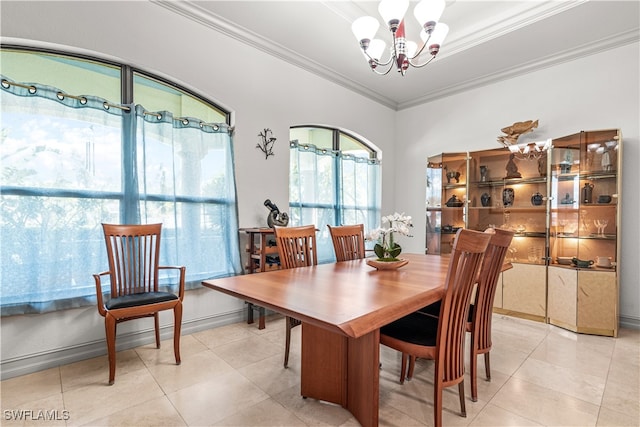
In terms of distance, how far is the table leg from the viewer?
156 centimetres

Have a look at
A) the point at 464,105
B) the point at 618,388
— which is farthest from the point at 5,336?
the point at 464,105

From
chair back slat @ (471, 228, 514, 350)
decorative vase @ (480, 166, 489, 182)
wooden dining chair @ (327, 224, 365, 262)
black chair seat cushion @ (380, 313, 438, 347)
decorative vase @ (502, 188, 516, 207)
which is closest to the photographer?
black chair seat cushion @ (380, 313, 438, 347)

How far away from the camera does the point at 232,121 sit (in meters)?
3.38

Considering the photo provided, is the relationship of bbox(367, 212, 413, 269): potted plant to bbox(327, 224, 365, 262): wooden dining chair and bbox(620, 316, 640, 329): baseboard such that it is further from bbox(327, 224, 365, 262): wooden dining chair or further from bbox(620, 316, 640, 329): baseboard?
bbox(620, 316, 640, 329): baseboard

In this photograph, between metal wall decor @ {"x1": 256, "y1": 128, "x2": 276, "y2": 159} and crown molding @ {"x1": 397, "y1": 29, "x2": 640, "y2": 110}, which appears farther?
metal wall decor @ {"x1": 256, "y1": 128, "x2": 276, "y2": 159}

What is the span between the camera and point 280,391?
2.04m

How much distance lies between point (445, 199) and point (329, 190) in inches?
64.2

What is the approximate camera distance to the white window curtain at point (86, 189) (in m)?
2.21

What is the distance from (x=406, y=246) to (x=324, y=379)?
359cm

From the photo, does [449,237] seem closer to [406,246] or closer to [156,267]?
[406,246]

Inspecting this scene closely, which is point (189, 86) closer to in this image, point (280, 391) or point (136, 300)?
point (136, 300)

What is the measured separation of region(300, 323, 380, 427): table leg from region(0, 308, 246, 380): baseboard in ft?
5.16

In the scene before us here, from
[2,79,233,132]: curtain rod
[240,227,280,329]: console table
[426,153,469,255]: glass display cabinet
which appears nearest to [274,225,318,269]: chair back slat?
[240,227,280,329]: console table

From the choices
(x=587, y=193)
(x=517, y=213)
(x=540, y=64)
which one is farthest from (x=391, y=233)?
(x=540, y=64)
